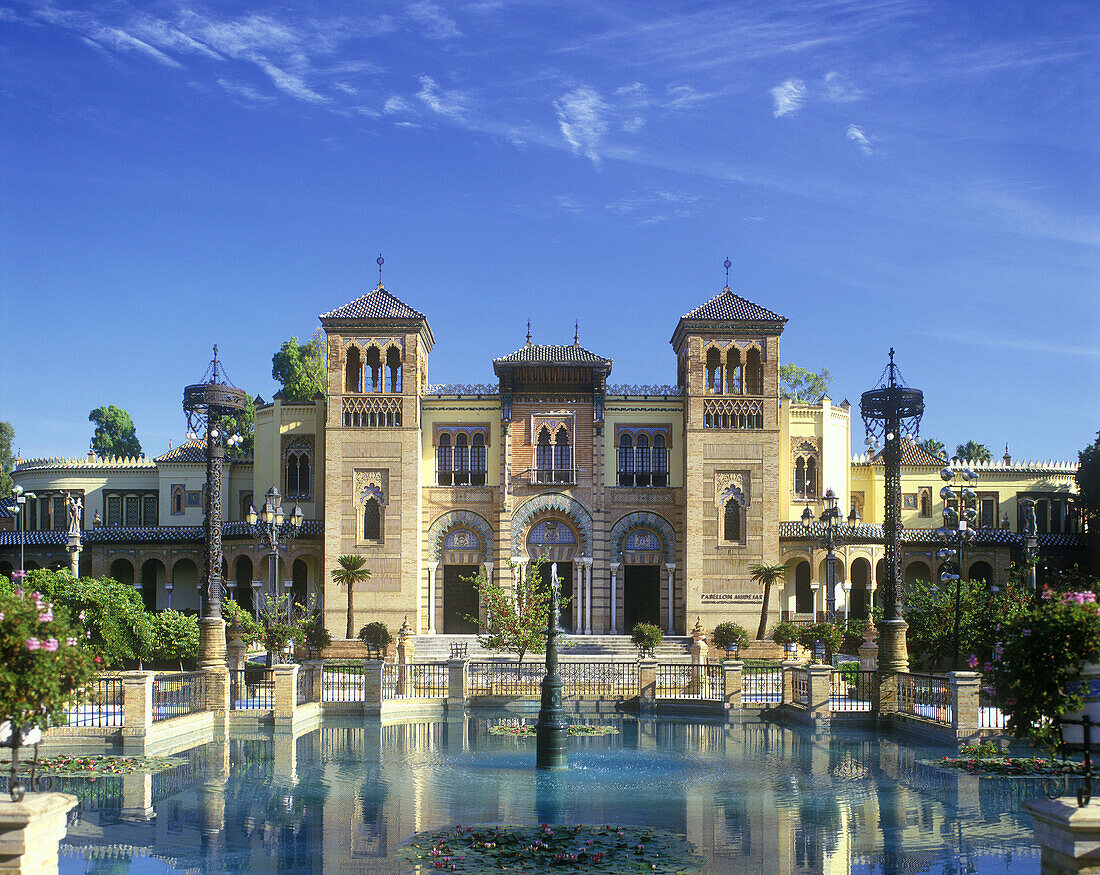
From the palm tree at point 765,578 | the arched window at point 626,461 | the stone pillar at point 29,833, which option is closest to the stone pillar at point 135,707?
the stone pillar at point 29,833

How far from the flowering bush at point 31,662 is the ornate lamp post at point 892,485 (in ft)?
51.7

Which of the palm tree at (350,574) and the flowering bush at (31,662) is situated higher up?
the flowering bush at (31,662)

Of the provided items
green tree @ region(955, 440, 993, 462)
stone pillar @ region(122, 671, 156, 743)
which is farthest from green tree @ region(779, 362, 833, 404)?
stone pillar @ region(122, 671, 156, 743)

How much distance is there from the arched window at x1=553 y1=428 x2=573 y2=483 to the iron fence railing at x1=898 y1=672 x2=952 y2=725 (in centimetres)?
1871

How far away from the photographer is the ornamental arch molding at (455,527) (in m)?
37.5

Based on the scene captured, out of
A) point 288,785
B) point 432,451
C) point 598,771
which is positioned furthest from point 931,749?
point 432,451

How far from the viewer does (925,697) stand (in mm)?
18766

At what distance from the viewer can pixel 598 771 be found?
607 inches

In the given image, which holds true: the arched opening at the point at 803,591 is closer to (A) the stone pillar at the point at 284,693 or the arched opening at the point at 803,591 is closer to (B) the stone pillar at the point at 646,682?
(B) the stone pillar at the point at 646,682

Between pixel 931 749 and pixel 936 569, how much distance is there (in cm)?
2378

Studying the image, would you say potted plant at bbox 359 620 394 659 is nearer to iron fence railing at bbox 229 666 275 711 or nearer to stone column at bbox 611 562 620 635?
stone column at bbox 611 562 620 635

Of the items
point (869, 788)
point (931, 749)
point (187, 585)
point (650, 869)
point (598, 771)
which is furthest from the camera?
point (187, 585)

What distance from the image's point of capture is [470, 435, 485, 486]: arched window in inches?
1495

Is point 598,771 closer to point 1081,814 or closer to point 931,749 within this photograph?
point 931,749
